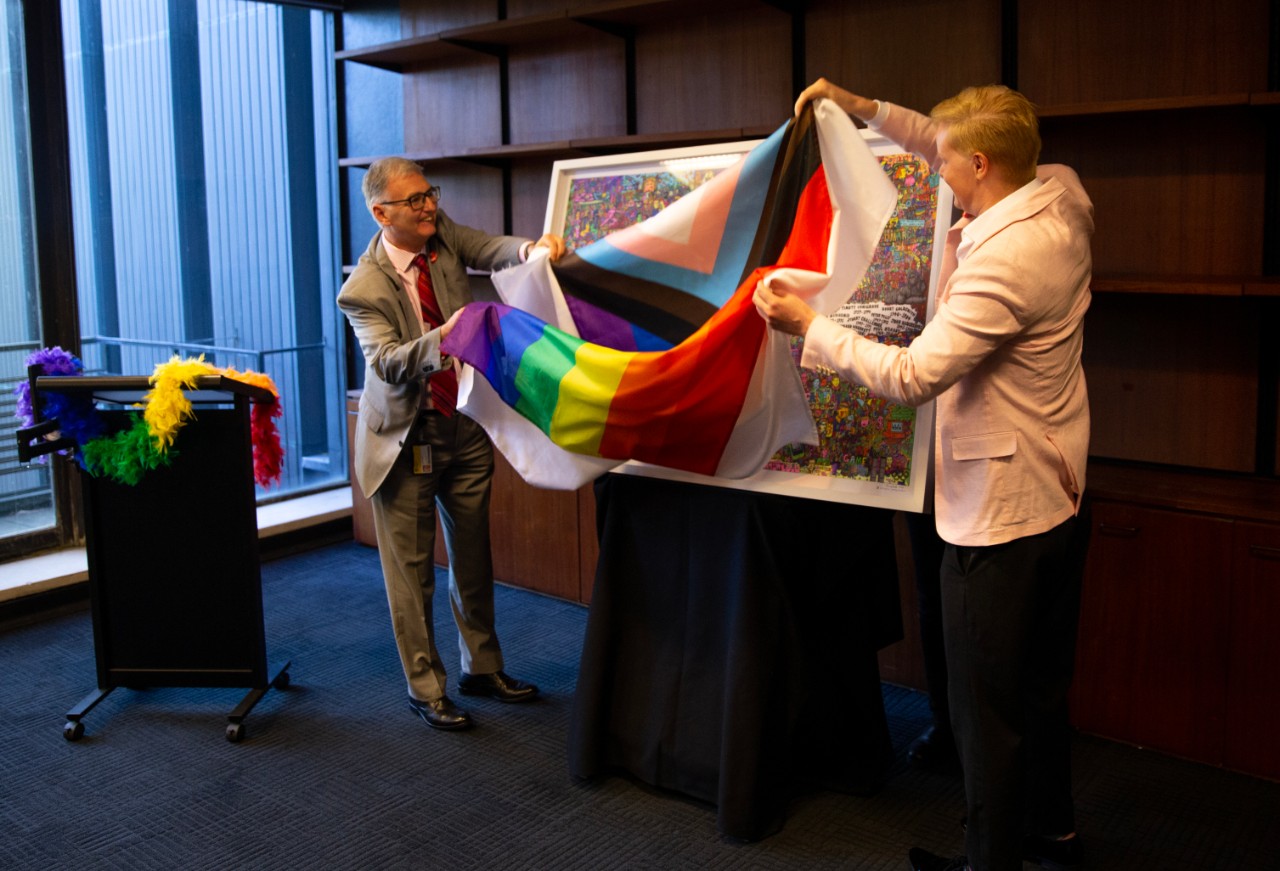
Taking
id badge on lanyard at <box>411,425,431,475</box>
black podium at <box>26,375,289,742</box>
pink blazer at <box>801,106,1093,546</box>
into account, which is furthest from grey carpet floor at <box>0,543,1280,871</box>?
pink blazer at <box>801,106,1093,546</box>

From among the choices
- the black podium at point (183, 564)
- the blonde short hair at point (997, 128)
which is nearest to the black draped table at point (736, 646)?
the blonde short hair at point (997, 128)

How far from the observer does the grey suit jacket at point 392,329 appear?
120 inches

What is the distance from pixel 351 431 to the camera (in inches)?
207

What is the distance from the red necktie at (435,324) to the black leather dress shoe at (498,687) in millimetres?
853

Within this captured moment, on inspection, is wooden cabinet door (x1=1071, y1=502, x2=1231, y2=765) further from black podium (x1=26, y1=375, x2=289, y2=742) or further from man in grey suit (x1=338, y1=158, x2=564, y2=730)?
black podium (x1=26, y1=375, x2=289, y2=742)

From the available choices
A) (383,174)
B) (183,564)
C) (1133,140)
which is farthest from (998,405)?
(183,564)

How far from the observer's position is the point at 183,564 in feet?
11.1

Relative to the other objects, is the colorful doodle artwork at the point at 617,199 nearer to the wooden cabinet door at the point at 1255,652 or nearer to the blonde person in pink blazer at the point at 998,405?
the blonde person in pink blazer at the point at 998,405

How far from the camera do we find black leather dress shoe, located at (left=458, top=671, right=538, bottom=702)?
136 inches

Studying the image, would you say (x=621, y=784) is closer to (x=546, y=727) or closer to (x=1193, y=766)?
(x=546, y=727)

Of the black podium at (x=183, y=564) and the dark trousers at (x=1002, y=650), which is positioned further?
the black podium at (x=183, y=564)

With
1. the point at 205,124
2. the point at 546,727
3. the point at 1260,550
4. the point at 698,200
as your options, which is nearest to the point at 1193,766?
the point at 1260,550

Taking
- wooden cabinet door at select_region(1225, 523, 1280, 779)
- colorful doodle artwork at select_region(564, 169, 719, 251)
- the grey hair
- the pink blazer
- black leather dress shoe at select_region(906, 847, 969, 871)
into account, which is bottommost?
black leather dress shoe at select_region(906, 847, 969, 871)

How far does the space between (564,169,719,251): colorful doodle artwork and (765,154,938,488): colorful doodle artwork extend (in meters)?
0.48
